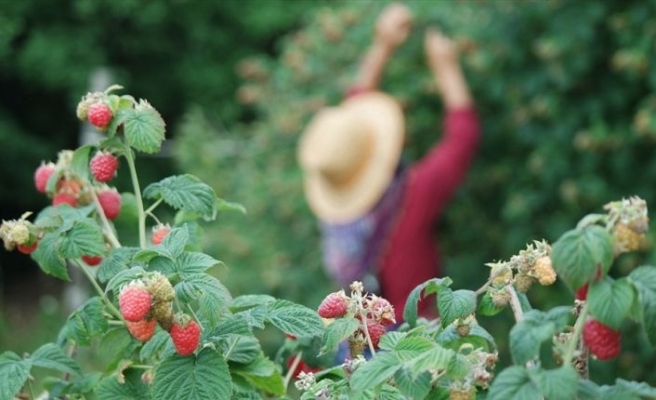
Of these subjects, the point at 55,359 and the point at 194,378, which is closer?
the point at 194,378

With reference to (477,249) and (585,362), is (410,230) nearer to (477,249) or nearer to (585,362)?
(477,249)

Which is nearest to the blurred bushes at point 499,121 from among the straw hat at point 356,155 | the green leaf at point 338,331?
the straw hat at point 356,155

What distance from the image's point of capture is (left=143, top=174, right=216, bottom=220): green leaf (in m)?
1.23

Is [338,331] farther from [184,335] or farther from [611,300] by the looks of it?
[611,300]

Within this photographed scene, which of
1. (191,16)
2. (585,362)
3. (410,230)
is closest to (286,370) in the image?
(585,362)

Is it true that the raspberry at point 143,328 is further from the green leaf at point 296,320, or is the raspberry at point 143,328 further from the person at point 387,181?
the person at point 387,181

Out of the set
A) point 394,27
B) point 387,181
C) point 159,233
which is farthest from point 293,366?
point 394,27

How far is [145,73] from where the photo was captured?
7516mm

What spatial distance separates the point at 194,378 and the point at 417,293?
0.78 feet

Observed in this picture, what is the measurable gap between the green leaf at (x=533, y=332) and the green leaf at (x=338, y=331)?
0.64 feet

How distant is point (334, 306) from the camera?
109 centimetres

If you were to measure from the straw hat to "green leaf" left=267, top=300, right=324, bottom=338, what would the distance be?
2.19 metres

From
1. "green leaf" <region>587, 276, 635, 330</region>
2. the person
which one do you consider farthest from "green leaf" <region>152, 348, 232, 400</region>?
the person

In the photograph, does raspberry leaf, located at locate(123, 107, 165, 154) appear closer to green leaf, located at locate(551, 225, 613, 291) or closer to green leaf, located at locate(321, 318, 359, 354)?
green leaf, located at locate(321, 318, 359, 354)
